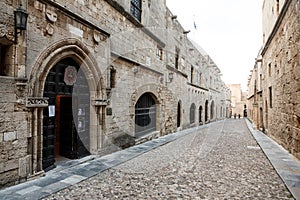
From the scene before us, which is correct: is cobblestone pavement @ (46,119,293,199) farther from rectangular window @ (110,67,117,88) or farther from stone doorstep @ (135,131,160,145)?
rectangular window @ (110,67,117,88)

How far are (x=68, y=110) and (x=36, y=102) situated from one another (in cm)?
153

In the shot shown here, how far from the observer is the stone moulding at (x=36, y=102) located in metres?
3.67

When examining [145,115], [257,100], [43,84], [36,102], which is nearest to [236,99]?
[257,100]

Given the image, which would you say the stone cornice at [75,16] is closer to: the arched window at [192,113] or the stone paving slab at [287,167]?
the stone paving slab at [287,167]

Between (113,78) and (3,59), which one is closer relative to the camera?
(3,59)

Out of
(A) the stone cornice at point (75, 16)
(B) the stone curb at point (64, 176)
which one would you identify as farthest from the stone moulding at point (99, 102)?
(A) the stone cornice at point (75, 16)

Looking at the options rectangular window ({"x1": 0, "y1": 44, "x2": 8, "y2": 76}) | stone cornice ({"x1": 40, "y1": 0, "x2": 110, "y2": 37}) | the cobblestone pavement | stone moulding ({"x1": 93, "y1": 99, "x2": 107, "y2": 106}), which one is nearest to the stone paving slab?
the cobblestone pavement

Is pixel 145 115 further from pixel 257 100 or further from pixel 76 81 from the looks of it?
pixel 257 100

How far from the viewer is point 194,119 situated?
17219mm

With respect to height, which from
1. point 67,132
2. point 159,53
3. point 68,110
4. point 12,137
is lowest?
point 67,132

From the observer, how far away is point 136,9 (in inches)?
322

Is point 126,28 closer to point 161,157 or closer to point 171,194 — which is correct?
Answer: point 161,157

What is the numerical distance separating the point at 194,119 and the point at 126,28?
461 inches

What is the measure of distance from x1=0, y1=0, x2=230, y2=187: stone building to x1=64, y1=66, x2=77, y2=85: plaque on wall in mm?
23
